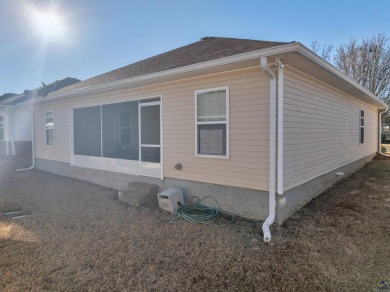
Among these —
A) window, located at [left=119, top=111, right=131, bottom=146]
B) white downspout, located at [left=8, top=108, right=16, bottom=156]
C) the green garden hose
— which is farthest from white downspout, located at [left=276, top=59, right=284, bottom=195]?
white downspout, located at [left=8, top=108, right=16, bottom=156]

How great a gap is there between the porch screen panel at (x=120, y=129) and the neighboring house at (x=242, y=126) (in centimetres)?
220

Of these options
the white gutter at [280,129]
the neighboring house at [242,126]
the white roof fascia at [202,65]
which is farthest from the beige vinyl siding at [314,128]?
the white roof fascia at [202,65]

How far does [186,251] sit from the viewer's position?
11.7 feet

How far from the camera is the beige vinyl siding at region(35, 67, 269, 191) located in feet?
14.9

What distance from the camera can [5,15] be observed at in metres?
7.69

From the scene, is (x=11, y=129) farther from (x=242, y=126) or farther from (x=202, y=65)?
(x=242, y=126)

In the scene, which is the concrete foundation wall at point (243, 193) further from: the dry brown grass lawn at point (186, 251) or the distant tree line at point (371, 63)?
the distant tree line at point (371, 63)

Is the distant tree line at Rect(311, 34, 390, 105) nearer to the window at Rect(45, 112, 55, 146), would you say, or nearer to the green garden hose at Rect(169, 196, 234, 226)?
the window at Rect(45, 112, 55, 146)

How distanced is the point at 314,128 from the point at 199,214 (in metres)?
3.26

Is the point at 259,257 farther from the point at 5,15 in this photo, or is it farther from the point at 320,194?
the point at 5,15

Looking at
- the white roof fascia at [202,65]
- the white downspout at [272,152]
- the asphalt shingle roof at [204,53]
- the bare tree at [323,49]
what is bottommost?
the white downspout at [272,152]

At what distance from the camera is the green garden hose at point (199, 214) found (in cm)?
475

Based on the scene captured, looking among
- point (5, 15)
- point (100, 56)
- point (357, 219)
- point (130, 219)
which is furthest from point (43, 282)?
point (100, 56)

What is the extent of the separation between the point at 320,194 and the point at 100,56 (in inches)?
415
